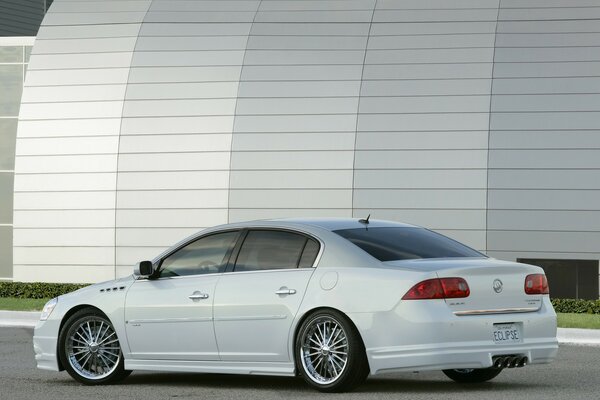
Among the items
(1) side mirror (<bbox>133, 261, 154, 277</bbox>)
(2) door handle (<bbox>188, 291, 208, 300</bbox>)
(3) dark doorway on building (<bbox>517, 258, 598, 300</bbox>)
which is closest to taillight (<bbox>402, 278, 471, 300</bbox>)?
(2) door handle (<bbox>188, 291, 208, 300</bbox>)

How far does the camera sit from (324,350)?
10398 millimetres

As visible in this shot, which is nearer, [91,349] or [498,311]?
[498,311]

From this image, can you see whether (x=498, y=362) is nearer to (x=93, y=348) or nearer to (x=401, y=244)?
(x=401, y=244)

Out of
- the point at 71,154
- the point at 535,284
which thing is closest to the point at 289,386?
the point at 535,284

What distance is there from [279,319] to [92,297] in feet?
6.58

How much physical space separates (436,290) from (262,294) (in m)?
1.56

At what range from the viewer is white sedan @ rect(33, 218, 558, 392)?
10.2 meters

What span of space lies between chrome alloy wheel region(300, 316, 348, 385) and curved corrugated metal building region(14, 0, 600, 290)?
633 inches

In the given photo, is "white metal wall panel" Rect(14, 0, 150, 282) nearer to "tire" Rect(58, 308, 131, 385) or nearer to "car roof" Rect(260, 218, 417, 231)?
"tire" Rect(58, 308, 131, 385)

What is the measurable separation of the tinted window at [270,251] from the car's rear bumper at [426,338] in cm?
101

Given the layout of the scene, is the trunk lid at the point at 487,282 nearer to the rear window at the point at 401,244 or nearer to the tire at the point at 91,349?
the rear window at the point at 401,244

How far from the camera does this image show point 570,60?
26953 mm

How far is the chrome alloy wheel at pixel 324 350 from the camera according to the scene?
1034 centimetres

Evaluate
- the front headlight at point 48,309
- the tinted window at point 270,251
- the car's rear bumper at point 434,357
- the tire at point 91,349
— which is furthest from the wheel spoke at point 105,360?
the car's rear bumper at point 434,357
